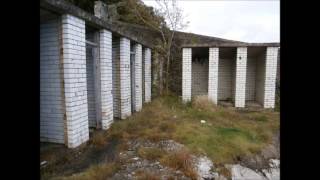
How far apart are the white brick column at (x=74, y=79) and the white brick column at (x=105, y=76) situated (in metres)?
0.76

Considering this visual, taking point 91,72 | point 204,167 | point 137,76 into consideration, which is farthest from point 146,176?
point 137,76

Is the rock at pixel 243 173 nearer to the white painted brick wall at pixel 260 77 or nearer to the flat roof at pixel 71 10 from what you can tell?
the flat roof at pixel 71 10

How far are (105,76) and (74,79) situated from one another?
Result: 3.73ft

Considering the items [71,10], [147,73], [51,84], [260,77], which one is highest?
[71,10]

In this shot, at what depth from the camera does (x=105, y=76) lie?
16.5 ft

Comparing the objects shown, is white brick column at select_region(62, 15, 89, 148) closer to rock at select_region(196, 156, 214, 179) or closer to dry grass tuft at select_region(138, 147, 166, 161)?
dry grass tuft at select_region(138, 147, 166, 161)

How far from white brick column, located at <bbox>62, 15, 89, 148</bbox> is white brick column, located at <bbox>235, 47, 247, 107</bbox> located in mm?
5744

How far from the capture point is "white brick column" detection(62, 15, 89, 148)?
3785 millimetres

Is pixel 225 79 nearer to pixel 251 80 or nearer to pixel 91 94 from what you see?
pixel 251 80

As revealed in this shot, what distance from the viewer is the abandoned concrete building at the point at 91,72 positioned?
3.84 meters

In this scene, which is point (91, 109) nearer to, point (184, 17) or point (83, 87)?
point (83, 87)

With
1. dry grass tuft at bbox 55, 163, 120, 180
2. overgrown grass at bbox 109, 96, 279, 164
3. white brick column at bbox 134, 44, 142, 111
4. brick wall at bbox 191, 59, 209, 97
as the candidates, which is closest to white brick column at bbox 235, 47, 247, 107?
overgrown grass at bbox 109, 96, 279, 164

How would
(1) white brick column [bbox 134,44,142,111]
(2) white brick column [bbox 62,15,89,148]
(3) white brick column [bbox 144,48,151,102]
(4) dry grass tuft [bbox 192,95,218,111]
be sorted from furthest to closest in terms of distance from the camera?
(3) white brick column [bbox 144,48,151,102]
(4) dry grass tuft [bbox 192,95,218,111]
(1) white brick column [bbox 134,44,142,111]
(2) white brick column [bbox 62,15,89,148]
